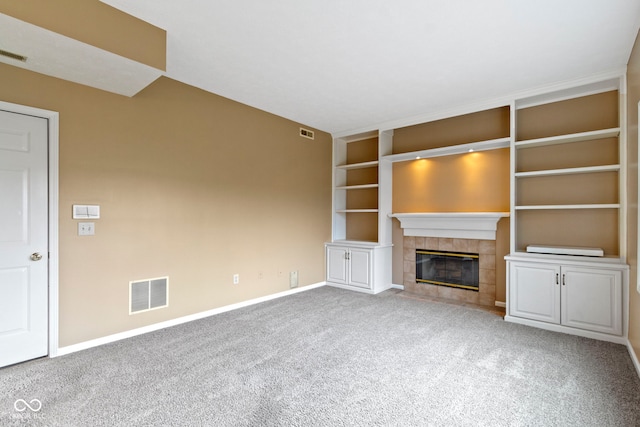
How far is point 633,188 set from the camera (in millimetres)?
2760

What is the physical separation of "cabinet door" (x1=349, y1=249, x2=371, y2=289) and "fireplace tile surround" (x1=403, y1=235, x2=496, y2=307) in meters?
0.66

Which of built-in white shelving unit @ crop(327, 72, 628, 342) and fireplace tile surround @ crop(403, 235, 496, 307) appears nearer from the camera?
built-in white shelving unit @ crop(327, 72, 628, 342)

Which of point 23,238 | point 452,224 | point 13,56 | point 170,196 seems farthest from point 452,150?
point 23,238

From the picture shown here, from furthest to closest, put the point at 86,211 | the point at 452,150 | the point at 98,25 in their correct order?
the point at 452,150 < the point at 86,211 < the point at 98,25

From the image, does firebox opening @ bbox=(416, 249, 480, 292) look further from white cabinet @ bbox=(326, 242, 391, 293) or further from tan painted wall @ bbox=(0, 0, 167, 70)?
tan painted wall @ bbox=(0, 0, 167, 70)

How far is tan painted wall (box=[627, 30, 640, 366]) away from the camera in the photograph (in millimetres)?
2578

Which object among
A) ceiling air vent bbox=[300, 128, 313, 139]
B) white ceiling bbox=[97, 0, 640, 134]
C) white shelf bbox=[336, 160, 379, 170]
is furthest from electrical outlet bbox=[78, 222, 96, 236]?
white shelf bbox=[336, 160, 379, 170]

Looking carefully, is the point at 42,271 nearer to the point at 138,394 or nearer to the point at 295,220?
the point at 138,394

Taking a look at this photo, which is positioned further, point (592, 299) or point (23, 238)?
point (592, 299)

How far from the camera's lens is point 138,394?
2.14 meters

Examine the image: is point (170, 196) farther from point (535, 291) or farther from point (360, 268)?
point (535, 291)

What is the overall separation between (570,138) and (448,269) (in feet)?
7.38

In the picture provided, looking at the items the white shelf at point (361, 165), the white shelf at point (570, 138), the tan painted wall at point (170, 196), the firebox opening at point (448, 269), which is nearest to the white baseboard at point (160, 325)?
the tan painted wall at point (170, 196)

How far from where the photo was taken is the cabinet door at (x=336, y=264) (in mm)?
5277
